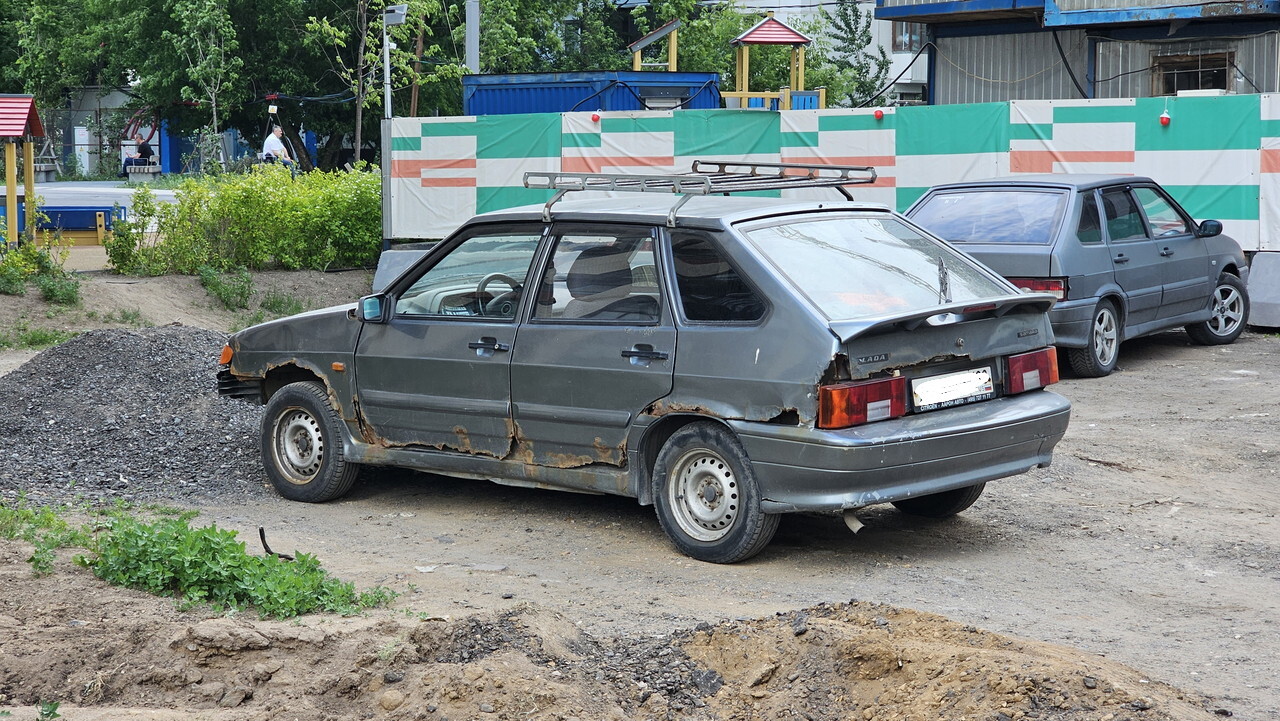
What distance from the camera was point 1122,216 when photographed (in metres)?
11.6

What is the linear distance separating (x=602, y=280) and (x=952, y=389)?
1.65 metres

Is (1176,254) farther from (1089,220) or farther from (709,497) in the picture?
(709,497)

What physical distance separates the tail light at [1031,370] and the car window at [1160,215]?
6.08 m

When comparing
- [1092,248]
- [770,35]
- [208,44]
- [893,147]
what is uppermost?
[208,44]

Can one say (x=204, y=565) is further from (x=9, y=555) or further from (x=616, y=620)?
(x=616, y=620)

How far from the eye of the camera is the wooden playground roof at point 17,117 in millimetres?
16359

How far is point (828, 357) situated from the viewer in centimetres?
551

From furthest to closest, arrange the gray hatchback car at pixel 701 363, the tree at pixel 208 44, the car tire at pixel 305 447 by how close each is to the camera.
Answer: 1. the tree at pixel 208 44
2. the car tire at pixel 305 447
3. the gray hatchback car at pixel 701 363

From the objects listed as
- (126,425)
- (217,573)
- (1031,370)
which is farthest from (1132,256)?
(217,573)

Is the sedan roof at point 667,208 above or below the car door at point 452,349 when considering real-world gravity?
above

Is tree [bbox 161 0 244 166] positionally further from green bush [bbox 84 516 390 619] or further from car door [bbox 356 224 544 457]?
green bush [bbox 84 516 390 619]

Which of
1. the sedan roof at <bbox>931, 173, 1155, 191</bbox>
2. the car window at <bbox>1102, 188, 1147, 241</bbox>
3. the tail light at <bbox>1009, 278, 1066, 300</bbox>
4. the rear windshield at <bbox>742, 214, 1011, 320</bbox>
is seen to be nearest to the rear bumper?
the rear windshield at <bbox>742, 214, 1011, 320</bbox>

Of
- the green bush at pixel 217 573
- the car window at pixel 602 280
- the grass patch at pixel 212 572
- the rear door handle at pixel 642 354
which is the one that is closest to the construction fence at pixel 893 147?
the car window at pixel 602 280

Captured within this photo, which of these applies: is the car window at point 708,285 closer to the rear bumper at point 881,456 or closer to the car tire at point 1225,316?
the rear bumper at point 881,456
